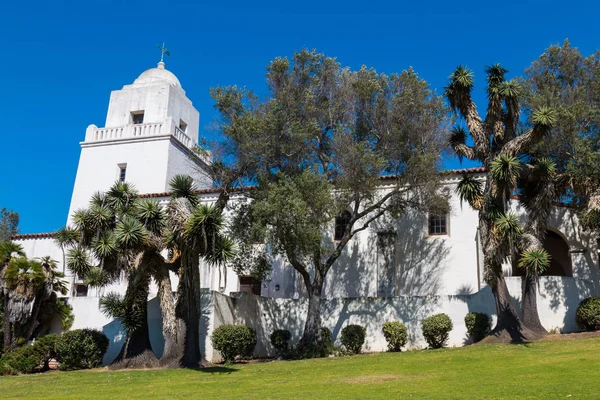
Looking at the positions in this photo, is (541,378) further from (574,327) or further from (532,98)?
(532,98)

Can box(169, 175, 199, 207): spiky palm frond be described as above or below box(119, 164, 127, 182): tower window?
below

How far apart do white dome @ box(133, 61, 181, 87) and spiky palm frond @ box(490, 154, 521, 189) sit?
2329 cm

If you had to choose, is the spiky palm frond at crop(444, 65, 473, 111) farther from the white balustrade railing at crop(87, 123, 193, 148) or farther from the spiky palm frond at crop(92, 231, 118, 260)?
the white balustrade railing at crop(87, 123, 193, 148)

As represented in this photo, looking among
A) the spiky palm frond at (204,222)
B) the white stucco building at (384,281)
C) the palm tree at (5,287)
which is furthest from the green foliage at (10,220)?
the spiky palm frond at (204,222)

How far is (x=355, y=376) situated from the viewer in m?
16.4

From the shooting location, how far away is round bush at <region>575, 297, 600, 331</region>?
71.2ft

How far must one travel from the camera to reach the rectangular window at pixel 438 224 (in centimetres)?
2725

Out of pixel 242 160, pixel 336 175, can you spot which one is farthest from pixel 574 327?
pixel 242 160

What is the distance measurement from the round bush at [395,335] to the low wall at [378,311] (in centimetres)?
74

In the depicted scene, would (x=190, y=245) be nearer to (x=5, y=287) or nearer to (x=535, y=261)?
(x=5, y=287)

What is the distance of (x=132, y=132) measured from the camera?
115 ft

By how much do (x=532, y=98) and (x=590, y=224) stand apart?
18.5ft

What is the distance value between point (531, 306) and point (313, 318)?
7.85m

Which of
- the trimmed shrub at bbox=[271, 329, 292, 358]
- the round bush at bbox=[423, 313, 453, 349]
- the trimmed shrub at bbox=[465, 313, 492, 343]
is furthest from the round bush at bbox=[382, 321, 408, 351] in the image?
the trimmed shrub at bbox=[271, 329, 292, 358]
